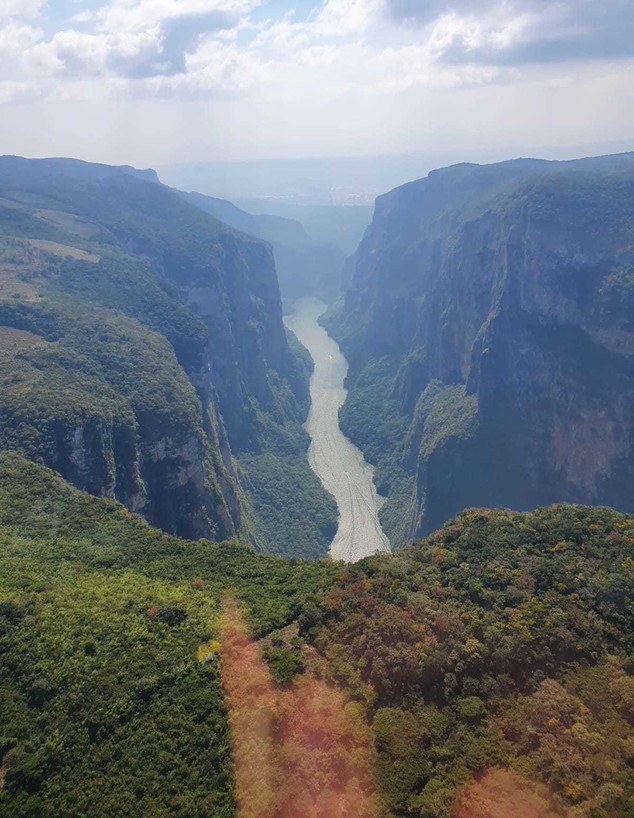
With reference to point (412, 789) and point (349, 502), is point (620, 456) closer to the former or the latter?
point (349, 502)

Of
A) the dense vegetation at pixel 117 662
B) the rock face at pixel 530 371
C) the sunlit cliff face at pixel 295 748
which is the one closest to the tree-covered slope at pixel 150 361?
the dense vegetation at pixel 117 662

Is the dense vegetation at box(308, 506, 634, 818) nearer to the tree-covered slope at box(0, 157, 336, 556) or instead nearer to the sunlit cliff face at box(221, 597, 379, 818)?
the sunlit cliff face at box(221, 597, 379, 818)

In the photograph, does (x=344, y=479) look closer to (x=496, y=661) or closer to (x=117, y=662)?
(x=117, y=662)

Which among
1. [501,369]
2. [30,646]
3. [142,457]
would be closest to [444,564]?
[30,646]

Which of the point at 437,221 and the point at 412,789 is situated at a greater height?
the point at 437,221

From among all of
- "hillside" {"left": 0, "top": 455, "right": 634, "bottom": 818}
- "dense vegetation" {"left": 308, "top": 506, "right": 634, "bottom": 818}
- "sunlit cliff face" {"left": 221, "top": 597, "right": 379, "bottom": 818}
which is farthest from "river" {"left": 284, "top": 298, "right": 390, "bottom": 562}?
"sunlit cliff face" {"left": 221, "top": 597, "right": 379, "bottom": 818}

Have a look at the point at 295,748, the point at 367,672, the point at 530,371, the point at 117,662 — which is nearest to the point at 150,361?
the point at 117,662
